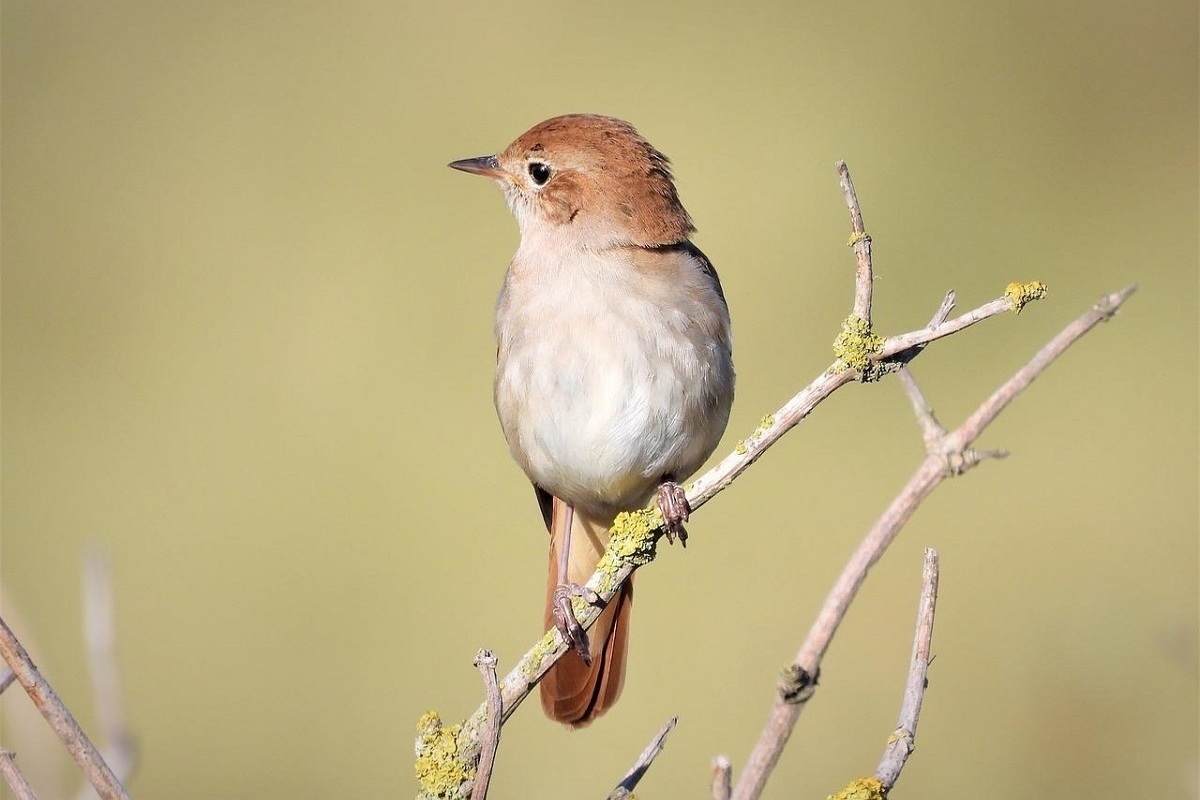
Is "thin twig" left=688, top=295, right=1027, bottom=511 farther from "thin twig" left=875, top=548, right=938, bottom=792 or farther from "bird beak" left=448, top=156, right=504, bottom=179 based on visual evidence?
"bird beak" left=448, top=156, right=504, bottom=179

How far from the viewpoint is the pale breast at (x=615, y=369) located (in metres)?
2.71

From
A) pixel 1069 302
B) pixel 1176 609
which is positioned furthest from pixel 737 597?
pixel 1069 302

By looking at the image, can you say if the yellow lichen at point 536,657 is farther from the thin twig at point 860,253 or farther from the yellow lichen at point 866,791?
the thin twig at point 860,253

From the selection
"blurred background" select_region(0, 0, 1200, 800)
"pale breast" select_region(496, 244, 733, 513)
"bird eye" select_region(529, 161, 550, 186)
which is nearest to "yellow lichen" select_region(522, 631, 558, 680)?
"pale breast" select_region(496, 244, 733, 513)

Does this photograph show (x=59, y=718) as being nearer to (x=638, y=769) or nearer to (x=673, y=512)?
(x=638, y=769)

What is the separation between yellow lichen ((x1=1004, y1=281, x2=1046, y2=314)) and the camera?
1.67 m

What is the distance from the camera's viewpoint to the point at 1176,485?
527cm

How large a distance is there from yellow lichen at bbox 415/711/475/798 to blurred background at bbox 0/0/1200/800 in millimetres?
2416

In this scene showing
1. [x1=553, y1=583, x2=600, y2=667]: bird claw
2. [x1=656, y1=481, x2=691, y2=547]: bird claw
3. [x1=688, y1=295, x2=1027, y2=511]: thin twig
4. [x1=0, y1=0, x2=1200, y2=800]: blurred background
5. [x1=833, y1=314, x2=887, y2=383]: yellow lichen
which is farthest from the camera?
[x1=0, y1=0, x2=1200, y2=800]: blurred background

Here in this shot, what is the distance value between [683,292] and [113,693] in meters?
1.43

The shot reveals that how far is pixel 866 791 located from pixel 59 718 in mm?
847

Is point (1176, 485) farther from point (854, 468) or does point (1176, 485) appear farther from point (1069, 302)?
point (854, 468)

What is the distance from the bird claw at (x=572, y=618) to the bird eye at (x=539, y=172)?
0.92 metres

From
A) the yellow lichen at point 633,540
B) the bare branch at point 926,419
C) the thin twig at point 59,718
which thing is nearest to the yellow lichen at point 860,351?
the bare branch at point 926,419
